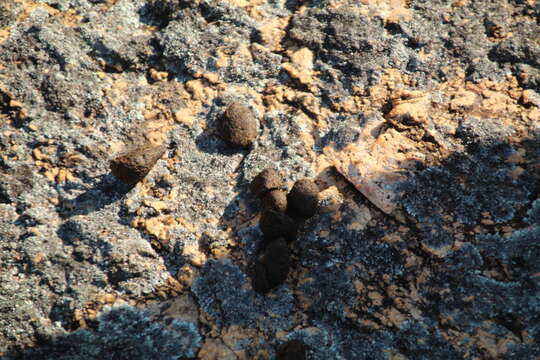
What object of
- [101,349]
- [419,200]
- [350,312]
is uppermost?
[419,200]

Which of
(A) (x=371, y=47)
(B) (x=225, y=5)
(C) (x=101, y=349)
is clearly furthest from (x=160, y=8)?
(C) (x=101, y=349)

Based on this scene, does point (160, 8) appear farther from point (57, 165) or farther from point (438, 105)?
point (438, 105)

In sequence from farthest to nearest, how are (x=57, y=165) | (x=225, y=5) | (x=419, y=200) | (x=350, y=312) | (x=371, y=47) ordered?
(x=225, y=5) < (x=371, y=47) < (x=57, y=165) < (x=419, y=200) < (x=350, y=312)

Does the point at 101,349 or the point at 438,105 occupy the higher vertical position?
the point at 438,105

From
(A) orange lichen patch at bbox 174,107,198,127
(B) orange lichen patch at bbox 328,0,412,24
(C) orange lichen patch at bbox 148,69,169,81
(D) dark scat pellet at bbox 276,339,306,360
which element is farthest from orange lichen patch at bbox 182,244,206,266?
(B) orange lichen patch at bbox 328,0,412,24

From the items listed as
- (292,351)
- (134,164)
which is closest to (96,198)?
(134,164)

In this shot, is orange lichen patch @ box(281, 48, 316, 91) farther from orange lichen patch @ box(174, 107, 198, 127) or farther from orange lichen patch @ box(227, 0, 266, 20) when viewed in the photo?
orange lichen patch @ box(174, 107, 198, 127)
